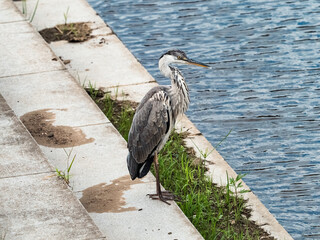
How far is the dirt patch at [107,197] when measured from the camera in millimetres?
6875

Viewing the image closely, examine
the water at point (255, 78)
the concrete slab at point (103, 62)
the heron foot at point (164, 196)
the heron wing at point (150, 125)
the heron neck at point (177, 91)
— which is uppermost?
the heron neck at point (177, 91)

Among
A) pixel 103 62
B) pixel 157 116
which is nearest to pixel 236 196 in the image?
pixel 157 116

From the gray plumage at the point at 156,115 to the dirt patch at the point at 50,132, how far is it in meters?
1.20

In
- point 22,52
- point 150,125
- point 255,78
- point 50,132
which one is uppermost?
point 150,125

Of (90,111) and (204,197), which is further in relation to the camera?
(90,111)

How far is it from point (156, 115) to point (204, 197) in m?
0.90

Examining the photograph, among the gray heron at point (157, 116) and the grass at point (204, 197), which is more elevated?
the gray heron at point (157, 116)

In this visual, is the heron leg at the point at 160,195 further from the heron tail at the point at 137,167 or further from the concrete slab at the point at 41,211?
the concrete slab at the point at 41,211

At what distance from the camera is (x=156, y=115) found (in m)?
6.82

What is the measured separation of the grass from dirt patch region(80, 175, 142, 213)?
18.4 inches

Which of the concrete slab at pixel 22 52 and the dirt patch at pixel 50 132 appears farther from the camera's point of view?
the concrete slab at pixel 22 52

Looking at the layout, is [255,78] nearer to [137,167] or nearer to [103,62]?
[103,62]

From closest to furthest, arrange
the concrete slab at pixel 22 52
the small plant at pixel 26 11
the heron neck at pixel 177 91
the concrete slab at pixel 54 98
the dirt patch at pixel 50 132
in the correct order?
the heron neck at pixel 177 91 < the dirt patch at pixel 50 132 < the concrete slab at pixel 54 98 < the concrete slab at pixel 22 52 < the small plant at pixel 26 11

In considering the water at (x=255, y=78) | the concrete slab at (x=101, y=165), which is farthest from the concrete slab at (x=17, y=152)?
the water at (x=255, y=78)
